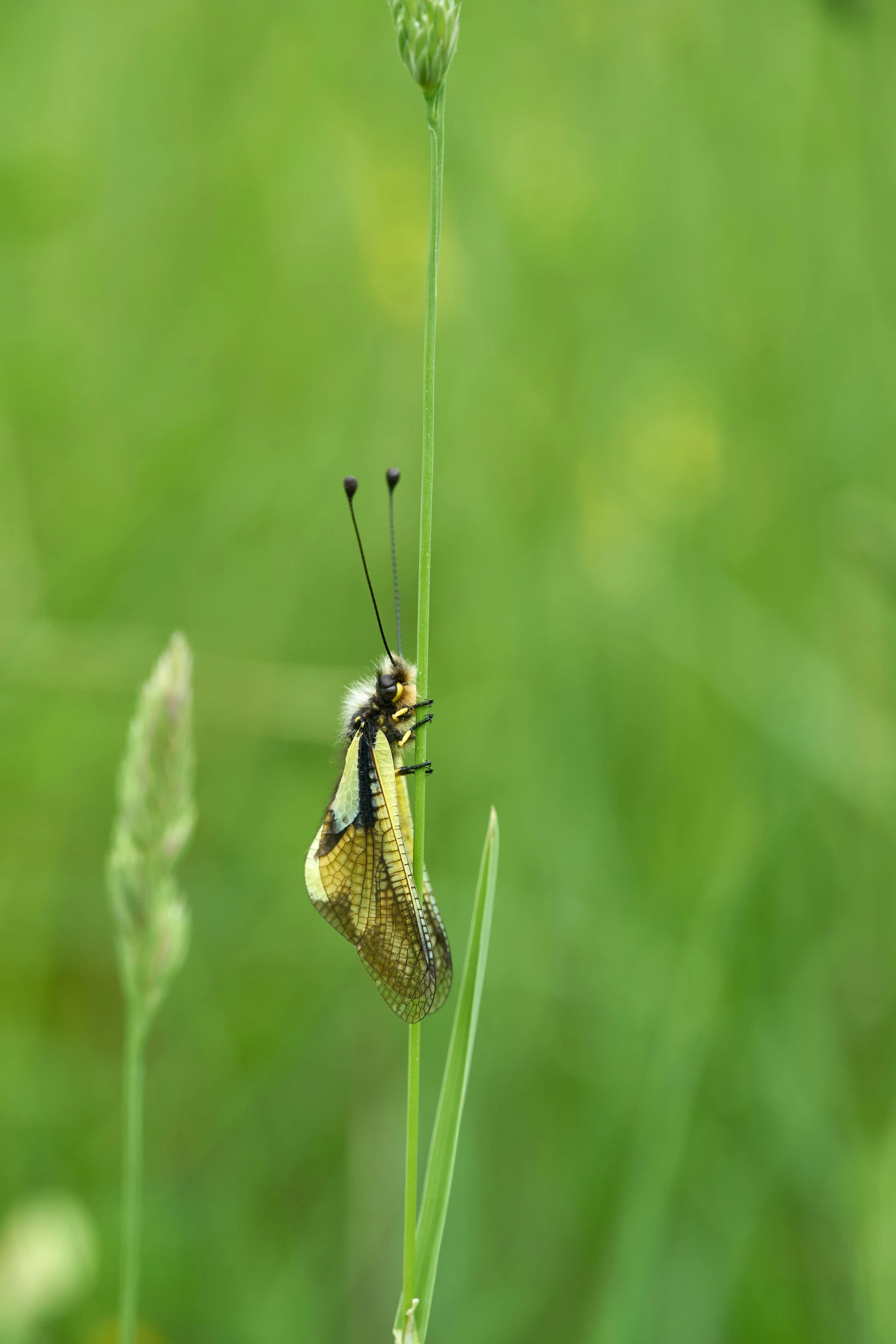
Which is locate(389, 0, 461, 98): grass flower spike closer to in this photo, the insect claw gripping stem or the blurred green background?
the insect claw gripping stem

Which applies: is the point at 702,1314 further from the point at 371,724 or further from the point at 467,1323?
the point at 371,724

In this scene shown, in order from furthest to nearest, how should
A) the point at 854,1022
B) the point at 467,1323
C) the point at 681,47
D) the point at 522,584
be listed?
1. the point at 681,47
2. the point at 522,584
3. the point at 854,1022
4. the point at 467,1323

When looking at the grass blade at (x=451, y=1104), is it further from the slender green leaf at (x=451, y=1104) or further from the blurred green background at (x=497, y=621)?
the blurred green background at (x=497, y=621)

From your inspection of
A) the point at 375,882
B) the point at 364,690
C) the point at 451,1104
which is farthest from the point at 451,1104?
the point at 364,690

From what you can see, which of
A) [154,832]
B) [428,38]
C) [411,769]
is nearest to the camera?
[428,38]

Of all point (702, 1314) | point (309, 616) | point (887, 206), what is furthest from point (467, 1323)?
point (887, 206)

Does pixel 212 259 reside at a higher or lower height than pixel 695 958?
higher

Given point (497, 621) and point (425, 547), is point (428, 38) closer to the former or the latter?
point (425, 547)
